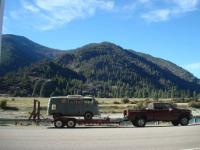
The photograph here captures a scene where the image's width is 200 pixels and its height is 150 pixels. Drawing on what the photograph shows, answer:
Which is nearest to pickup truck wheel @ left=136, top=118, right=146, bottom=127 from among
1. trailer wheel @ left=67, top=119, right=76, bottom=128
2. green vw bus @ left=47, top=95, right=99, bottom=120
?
green vw bus @ left=47, top=95, right=99, bottom=120

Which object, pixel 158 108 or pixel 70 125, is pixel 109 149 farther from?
pixel 158 108

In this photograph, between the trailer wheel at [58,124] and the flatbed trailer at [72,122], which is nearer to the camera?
the trailer wheel at [58,124]

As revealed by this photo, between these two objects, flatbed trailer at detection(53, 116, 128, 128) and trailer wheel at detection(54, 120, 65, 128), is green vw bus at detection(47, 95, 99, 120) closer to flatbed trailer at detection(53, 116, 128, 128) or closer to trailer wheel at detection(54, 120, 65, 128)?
flatbed trailer at detection(53, 116, 128, 128)

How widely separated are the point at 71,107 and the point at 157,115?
7.63 meters

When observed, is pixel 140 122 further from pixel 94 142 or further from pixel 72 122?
pixel 94 142

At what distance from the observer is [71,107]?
38219mm

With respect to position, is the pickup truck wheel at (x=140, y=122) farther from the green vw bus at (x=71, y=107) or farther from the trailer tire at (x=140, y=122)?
the green vw bus at (x=71, y=107)

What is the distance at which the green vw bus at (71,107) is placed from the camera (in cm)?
3800

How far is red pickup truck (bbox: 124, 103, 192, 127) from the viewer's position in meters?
35.9

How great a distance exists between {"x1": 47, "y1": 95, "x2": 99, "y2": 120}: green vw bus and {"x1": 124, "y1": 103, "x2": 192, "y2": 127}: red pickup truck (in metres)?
3.53

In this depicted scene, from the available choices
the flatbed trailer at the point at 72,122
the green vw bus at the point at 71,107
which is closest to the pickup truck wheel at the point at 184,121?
the flatbed trailer at the point at 72,122

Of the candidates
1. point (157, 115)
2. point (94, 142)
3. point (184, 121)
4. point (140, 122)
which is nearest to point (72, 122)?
point (140, 122)

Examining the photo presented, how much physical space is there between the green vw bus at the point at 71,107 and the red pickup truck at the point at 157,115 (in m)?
3.53

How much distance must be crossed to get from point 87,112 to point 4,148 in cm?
2451
